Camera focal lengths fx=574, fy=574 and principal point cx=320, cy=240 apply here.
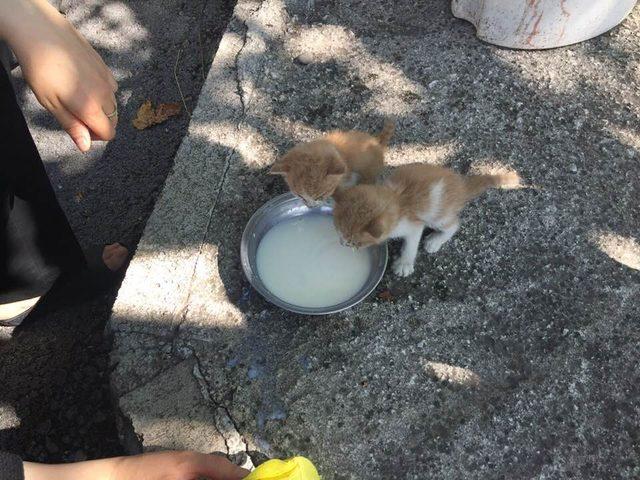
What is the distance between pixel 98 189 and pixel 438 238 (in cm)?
174

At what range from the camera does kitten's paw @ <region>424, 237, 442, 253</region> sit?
227 cm

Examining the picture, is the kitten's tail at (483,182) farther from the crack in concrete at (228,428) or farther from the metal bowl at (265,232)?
the crack in concrete at (228,428)

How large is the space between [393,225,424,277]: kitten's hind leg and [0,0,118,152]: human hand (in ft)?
3.87

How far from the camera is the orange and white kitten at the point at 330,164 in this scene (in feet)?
6.84

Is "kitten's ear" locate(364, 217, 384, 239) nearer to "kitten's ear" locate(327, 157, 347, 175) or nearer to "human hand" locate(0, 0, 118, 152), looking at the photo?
"kitten's ear" locate(327, 157, 347, 175)

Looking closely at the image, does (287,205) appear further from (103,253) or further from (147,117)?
(147,117)

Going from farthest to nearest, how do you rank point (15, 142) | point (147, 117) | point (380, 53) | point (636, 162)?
point (147, 117), point (380, 53), point (636, 162), point (15, 142)

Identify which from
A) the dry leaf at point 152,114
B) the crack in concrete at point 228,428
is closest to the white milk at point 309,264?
the crack in concrete at point 228,428

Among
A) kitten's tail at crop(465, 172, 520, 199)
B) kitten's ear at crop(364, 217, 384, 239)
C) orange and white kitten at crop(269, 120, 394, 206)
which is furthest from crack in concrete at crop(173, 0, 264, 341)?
kitten's tail at crop(465, 172, 520, 199)

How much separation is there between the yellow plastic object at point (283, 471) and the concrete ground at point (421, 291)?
0.25 m

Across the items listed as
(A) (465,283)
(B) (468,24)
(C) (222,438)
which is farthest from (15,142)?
(B) (468,24)

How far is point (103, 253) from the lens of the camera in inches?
100

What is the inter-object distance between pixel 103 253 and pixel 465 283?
1559mm

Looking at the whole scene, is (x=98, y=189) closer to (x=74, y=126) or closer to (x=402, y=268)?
(x=74, y=126)
